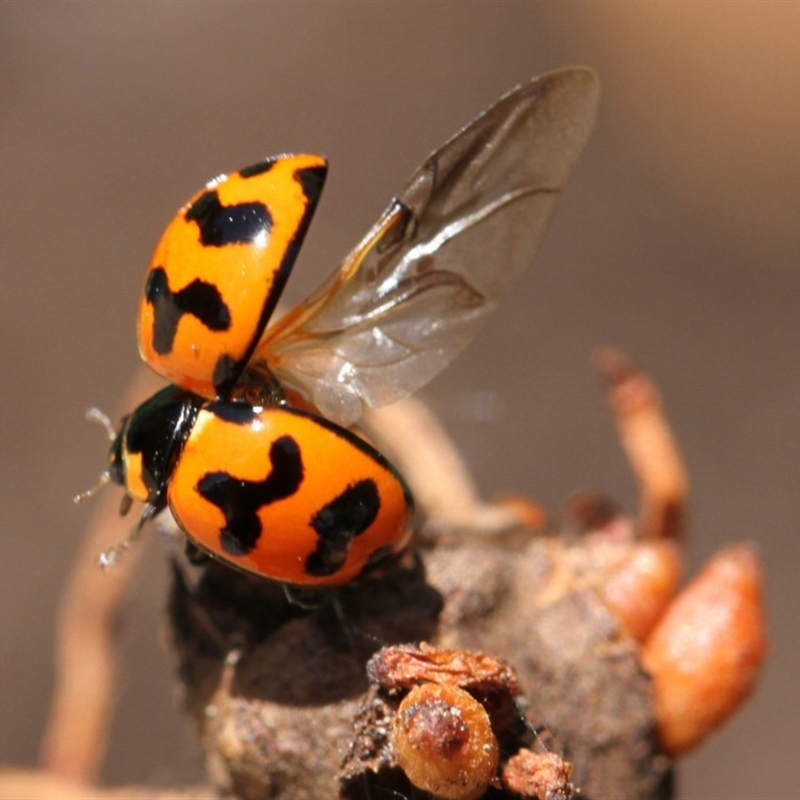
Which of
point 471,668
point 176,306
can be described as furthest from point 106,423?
point 471,668

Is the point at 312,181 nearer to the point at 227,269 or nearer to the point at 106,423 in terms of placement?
the point at 227,269

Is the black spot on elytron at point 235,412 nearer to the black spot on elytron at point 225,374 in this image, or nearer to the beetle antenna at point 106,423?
the black spot on elytron at point 225,374

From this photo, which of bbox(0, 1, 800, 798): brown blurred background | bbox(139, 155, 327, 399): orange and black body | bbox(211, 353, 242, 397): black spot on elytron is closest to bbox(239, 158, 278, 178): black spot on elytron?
bbox(139, 155, 327, 399): orange and black body

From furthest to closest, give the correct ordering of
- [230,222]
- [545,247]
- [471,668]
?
1. [545,247]
2. [230,222]
3. [471,668]

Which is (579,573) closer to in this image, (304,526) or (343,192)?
(304,526)

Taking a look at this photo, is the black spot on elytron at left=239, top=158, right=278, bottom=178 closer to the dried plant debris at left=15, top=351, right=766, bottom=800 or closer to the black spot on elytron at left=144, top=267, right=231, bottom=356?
the black spot on elytron at left=144, top=267, right=231, bottom=356

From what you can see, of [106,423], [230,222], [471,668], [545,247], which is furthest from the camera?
[545,247]

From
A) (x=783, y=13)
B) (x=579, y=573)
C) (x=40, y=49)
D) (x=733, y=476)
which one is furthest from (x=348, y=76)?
(x=579, y=573)
